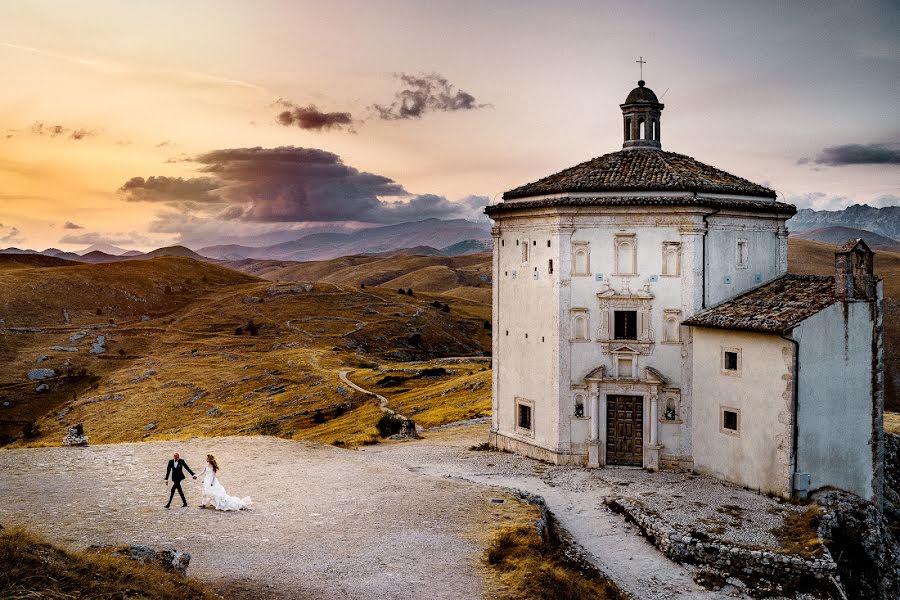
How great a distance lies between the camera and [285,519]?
25547 millimetres

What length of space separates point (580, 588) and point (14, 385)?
362 ft

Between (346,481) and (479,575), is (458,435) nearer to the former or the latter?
(346,481)

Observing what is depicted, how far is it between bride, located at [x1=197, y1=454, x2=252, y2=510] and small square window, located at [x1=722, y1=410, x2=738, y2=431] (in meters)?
21.3

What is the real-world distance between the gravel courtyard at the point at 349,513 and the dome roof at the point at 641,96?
68.1 feet

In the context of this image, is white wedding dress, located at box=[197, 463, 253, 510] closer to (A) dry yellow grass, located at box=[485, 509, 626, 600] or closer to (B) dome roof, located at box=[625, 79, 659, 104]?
(A) dry yellow grass, located at box=[485, 509, 626, 600]

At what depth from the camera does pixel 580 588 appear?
72.4ft

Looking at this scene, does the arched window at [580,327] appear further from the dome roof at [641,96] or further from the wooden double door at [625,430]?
the dome roof at [641,96]

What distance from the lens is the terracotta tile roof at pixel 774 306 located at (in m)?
31.4

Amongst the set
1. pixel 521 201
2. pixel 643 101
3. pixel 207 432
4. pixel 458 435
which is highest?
pixel 643 101

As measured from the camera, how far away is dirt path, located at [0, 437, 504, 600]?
20.2 m

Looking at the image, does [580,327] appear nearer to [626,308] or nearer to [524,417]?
[626,308]

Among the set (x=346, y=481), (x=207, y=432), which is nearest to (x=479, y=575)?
(x=346, y=481)

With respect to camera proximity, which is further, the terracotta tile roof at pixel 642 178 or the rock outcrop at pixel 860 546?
the terracotta tile roof at pixel 642 178

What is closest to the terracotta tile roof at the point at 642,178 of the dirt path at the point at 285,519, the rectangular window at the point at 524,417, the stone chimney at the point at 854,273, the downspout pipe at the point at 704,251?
the downspout pipe at the point at 704,251
